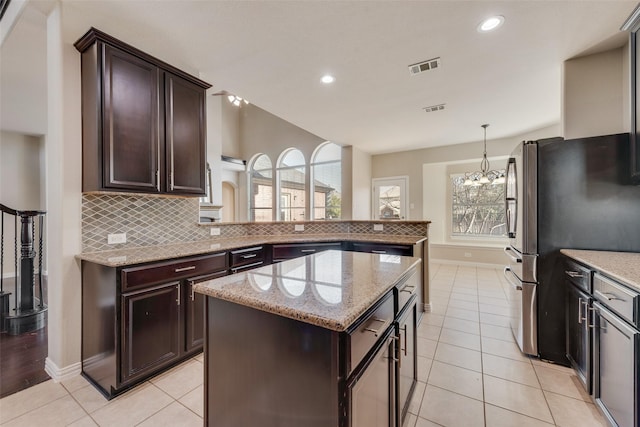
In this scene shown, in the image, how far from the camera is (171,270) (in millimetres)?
2020

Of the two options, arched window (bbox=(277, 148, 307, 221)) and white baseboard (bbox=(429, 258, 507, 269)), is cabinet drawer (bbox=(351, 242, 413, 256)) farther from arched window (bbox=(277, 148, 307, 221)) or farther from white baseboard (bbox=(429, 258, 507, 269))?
arched window (bbox=(277, 148, 307, 221))

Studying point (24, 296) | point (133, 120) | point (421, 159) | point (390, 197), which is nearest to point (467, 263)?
point (390, 197)

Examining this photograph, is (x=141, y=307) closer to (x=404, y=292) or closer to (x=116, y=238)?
(x=116, y=238)

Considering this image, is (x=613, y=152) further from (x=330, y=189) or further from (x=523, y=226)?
(x=330, y=189)

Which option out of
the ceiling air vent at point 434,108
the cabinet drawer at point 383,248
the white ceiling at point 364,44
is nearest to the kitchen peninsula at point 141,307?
the cabinet drawer at point 383,248

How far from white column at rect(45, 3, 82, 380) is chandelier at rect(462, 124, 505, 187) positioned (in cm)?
577

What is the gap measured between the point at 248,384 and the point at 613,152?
2921 mm

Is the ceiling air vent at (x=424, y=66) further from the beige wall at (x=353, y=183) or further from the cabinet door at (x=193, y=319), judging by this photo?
the beige wall at (x=353, y=183)

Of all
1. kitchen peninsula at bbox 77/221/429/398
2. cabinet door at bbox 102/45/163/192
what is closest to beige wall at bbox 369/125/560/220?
kitchen peninsula at bbox 77/221/429/398

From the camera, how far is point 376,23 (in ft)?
6.79

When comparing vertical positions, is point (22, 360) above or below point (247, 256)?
below

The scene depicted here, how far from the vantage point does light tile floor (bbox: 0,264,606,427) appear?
160cm

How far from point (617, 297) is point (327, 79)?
286cm

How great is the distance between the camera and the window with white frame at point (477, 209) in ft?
19.7
